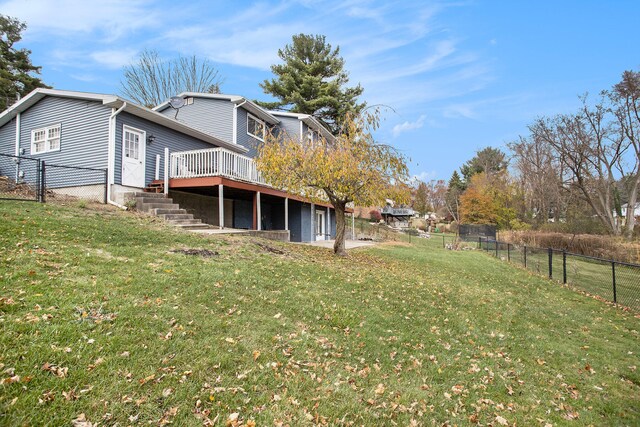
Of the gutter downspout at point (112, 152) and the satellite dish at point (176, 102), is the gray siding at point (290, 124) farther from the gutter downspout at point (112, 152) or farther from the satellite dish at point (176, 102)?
the gutter downspout at point (112, 152)

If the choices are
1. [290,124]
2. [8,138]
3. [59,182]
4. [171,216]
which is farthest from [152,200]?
[290,124]

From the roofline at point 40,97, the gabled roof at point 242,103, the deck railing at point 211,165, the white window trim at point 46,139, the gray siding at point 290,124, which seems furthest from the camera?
the gray siding at point 290,124

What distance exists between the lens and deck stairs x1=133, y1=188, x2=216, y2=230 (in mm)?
11156

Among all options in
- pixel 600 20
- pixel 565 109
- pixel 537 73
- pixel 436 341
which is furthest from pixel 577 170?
pixel 436 341

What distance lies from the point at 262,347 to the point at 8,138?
17097 millimetres

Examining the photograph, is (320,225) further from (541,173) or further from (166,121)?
(541,173)

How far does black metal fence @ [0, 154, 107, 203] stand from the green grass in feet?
14.5

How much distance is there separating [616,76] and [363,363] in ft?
107

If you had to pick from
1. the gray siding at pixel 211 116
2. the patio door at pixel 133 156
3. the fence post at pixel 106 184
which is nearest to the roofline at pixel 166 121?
the patio door at pixel 133 156

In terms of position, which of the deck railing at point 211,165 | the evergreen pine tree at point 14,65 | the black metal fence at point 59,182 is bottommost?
the black metal fence at point 59,182

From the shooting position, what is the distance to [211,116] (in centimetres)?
1812

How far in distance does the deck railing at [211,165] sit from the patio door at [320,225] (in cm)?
927

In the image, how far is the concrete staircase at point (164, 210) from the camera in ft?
36.6

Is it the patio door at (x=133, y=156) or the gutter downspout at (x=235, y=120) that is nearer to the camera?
the patio door at (x=133, y=156)
